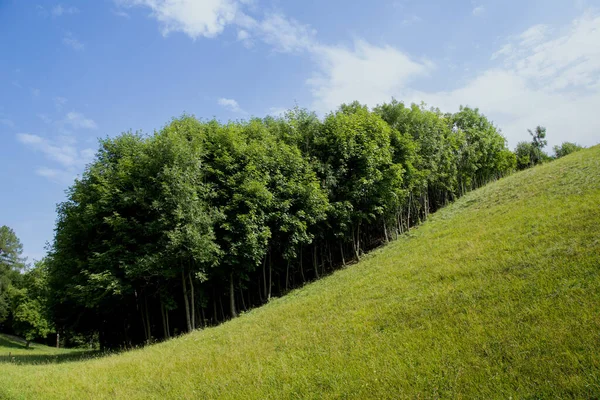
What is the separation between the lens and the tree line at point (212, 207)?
24594mm

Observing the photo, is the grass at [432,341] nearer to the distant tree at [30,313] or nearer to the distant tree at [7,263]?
the distant tree at [30,313]

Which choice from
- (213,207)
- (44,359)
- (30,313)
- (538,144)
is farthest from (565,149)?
Result: (30,313)

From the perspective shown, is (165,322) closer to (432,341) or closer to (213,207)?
(213,207)

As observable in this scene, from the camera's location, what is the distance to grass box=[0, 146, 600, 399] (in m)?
6.83

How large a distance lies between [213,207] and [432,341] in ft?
72.3

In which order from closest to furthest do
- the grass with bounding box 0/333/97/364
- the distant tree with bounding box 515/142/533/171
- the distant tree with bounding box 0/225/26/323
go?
the grass with bounding box 0/333/97/364, the distant tree with bounding box 0/225/26/323, the distant tree with bounding box 515/142/533/171

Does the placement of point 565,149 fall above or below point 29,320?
above

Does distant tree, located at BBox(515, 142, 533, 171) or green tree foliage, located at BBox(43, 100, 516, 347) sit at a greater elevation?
distant tree, located at BBox(515, 142, 533, 171)

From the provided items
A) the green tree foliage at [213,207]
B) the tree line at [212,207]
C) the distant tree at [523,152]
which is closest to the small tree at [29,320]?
the tree line at [212,207]

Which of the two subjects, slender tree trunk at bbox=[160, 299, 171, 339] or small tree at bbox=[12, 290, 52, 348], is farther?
small tree at bbox=[12, 290, 52, 348]

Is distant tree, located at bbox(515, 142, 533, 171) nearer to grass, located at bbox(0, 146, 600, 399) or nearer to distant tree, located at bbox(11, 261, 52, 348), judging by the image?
grass, located at bbox(0, 146, 600, 399)

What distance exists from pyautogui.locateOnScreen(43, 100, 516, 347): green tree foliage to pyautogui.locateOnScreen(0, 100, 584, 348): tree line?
118 millimetres

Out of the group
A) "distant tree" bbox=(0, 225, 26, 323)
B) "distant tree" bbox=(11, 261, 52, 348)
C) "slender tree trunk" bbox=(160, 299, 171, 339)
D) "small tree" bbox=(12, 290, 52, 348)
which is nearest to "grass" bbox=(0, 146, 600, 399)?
"slender tree trunk" bbox=(160, 299, 171, 339)

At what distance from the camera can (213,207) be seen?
28.0 m
